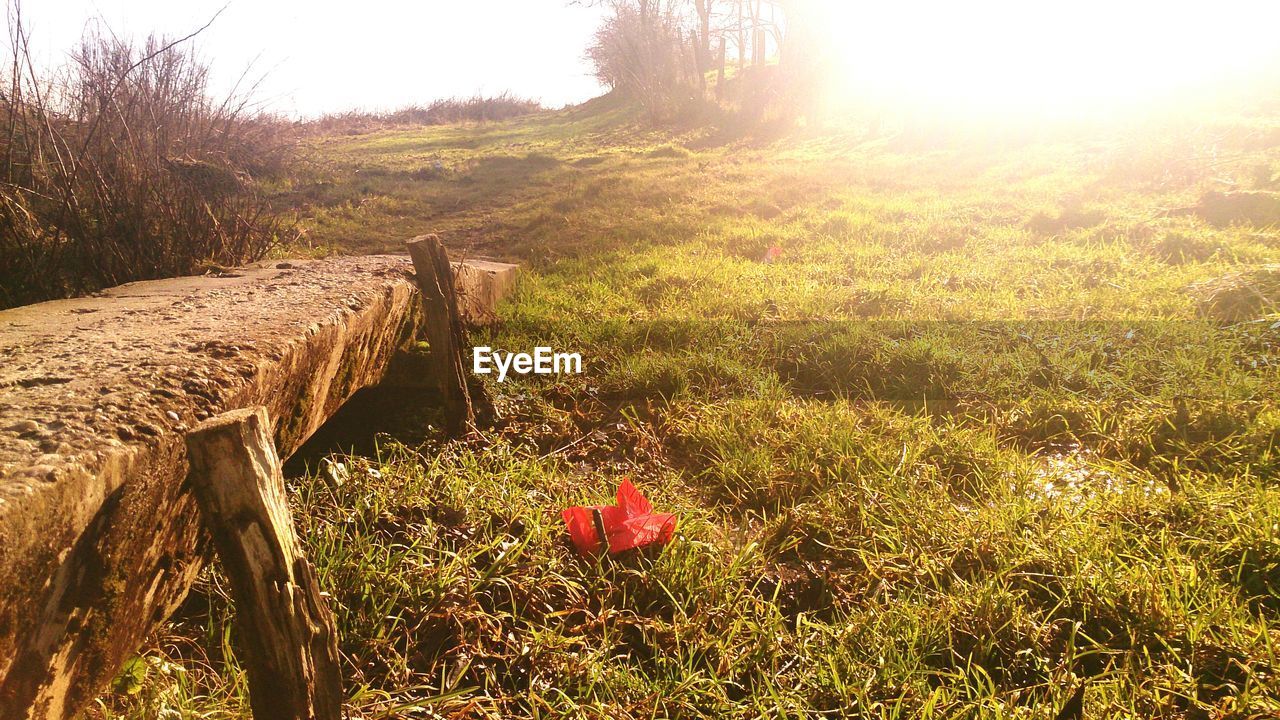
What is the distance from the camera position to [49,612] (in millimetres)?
901

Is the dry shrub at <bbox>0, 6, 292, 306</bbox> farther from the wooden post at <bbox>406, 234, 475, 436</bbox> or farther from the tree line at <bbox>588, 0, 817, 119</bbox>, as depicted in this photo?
the tree line at <bbox>588, 0, 817, 119</bbox>

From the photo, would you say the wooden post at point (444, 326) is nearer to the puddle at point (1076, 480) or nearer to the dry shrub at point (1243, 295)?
the puddle at point (1076, 480)

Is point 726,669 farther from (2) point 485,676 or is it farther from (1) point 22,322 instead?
(1) point 22,322

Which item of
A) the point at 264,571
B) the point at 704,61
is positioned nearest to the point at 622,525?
the point at 264,571

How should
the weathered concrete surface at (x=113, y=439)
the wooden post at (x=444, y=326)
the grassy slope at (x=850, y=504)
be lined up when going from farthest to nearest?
the wooden post at (x=444, y=326) < the grassy slope at (x=850, y=504) < the weathered concrete surface at (x=113, y=439)

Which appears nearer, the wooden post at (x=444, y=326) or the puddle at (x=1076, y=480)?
the puddle at (x=1076, y=480)

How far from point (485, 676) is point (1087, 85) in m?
12.3

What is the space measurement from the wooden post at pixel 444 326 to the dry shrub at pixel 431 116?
16.3 m

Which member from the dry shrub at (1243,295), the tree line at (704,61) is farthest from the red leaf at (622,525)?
the tree line at (704,61)

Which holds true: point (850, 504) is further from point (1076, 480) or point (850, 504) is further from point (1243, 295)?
point (1243, 295)

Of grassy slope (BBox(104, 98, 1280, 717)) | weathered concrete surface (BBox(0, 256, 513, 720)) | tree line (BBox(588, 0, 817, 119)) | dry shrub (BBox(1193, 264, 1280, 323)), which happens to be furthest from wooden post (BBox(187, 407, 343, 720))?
tree line (BBox(588, 0, 817, 119))

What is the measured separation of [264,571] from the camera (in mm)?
983

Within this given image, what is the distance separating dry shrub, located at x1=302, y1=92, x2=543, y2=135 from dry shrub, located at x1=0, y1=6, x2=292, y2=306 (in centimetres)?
1393

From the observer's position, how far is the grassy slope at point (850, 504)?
146cm
